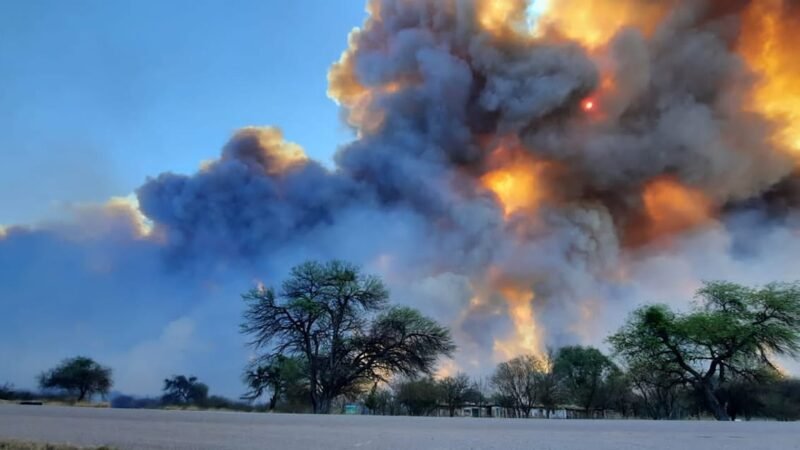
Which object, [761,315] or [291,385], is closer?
[761,315]

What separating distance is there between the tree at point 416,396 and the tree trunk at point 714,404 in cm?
1775

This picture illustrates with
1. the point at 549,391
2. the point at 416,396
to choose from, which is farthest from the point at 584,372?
the point at 416,396

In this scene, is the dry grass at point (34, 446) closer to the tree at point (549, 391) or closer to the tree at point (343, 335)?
the tree at point (343, 335)

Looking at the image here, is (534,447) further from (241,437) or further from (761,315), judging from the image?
(761,315)

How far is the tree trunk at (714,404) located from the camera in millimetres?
26544

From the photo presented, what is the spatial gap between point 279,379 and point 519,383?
21345 mm

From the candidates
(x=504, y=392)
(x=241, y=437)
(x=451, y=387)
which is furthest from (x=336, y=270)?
(x=241, y=437)

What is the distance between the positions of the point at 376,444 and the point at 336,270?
27.6 meters

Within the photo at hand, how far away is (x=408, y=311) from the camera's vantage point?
3256 cm

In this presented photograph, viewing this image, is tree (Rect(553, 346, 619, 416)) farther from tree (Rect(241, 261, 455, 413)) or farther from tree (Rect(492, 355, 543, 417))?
tree (Rect(241, 261, 455, 413))

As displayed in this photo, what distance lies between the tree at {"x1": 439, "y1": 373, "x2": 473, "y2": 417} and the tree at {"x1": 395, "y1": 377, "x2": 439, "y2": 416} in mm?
2164

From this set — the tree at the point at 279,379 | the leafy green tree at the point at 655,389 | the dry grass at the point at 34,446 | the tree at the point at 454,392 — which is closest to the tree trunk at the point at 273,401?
the tree at the point at 279,379

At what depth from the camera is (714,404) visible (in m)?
27.3

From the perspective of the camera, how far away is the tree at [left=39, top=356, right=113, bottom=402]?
50.1 meters
